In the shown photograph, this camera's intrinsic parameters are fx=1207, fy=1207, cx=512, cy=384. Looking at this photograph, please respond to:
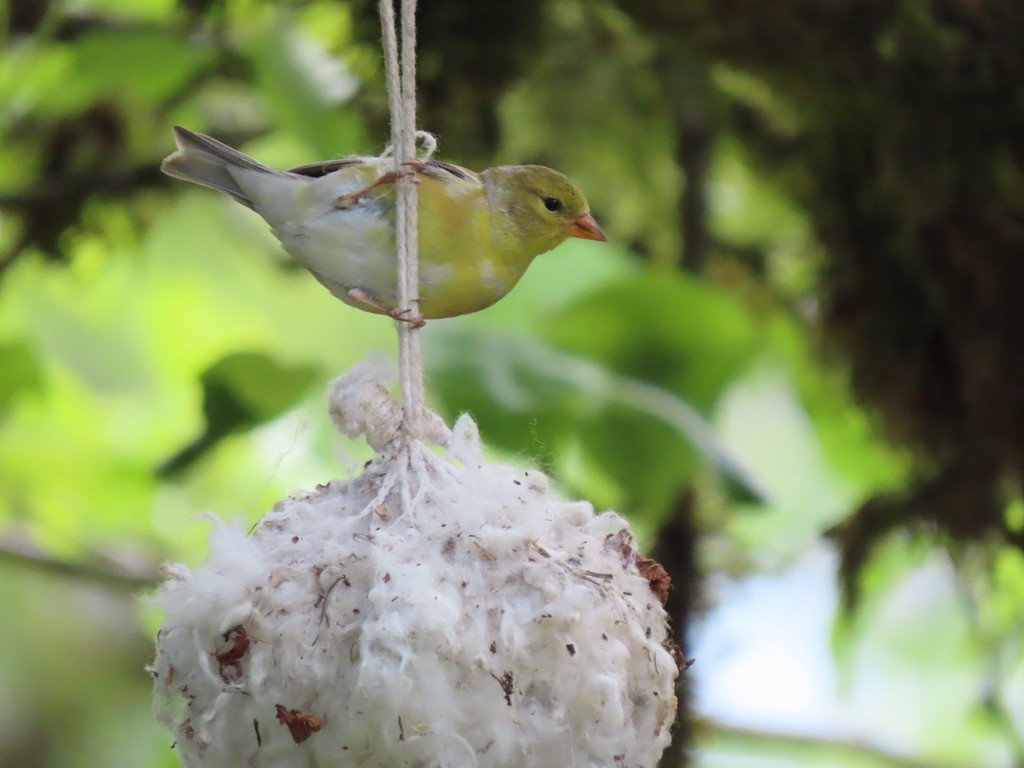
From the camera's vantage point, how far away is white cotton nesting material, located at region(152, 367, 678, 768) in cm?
90

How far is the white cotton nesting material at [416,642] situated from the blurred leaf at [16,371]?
4.24ft

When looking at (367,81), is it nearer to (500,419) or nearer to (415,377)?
(500,419)

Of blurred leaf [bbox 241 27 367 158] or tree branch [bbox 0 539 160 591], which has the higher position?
blurred leaf [bbox 241 27 367 158]

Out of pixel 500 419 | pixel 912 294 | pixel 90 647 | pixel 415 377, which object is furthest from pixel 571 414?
pixel 90 647

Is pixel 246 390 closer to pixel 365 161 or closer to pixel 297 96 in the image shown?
pixel 297 96

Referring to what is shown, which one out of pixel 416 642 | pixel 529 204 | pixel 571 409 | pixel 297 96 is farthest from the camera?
pixel 571 409

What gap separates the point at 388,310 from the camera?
1.09 meters

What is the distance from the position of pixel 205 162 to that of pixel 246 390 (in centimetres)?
69

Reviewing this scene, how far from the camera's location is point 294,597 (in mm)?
951

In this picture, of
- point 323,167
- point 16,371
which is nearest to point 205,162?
point 323,167

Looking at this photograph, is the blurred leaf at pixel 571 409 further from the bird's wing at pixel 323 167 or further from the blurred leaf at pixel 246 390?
the bird's wing at pixel 323 167

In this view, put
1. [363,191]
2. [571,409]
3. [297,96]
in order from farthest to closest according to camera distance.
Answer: [571,409]
[297,96]
[363,191]

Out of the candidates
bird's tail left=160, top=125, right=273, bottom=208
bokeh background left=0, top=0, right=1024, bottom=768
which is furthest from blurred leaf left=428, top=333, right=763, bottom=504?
bird's tail left=160, top=125, right=273, bottom=208

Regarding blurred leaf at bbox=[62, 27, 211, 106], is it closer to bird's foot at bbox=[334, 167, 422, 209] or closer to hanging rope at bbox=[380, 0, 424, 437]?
bird's foot at bbox=[334, 167, 422, 209]
